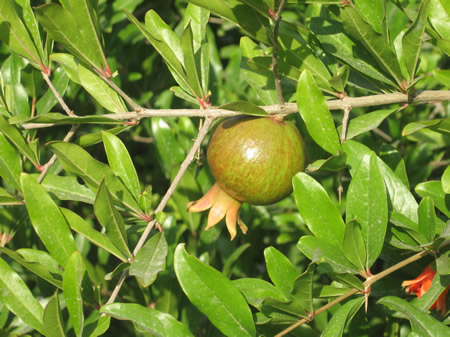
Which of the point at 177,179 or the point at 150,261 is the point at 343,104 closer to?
the point at 177,179

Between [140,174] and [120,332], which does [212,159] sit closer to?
[120,332]

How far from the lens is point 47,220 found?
119 cm

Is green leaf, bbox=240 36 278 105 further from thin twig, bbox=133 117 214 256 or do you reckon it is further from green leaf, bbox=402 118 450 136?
green leaf, bbox=402 118 450 136

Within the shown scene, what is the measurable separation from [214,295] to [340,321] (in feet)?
0.84

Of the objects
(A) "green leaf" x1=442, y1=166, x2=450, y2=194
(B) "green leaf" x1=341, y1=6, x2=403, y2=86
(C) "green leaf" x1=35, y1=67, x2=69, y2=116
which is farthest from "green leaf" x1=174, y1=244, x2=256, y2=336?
(C) "green leaf" x1=35, y1=67, x2=69, y2=116

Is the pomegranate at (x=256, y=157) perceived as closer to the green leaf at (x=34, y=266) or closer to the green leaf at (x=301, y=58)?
the green leaf at (x=301, y=58)

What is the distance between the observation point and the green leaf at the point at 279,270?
1.15 metres

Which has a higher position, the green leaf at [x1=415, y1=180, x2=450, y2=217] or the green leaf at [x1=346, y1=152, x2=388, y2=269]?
the green leaf at [x1=346, y1=152, x2=388, y2=269]

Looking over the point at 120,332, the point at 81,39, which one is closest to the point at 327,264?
the point at 81,39

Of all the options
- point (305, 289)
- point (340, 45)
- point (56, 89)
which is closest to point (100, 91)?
point (56, 89)

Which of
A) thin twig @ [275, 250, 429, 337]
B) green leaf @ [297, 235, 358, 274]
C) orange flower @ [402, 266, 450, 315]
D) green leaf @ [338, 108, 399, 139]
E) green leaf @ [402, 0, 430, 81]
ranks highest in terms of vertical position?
green leaf @ [402, 0, 430, 81]

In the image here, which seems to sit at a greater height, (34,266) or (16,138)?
(16,138)

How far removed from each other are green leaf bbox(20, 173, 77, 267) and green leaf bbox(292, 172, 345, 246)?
52 centimetres

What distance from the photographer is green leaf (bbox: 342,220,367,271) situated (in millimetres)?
1080
